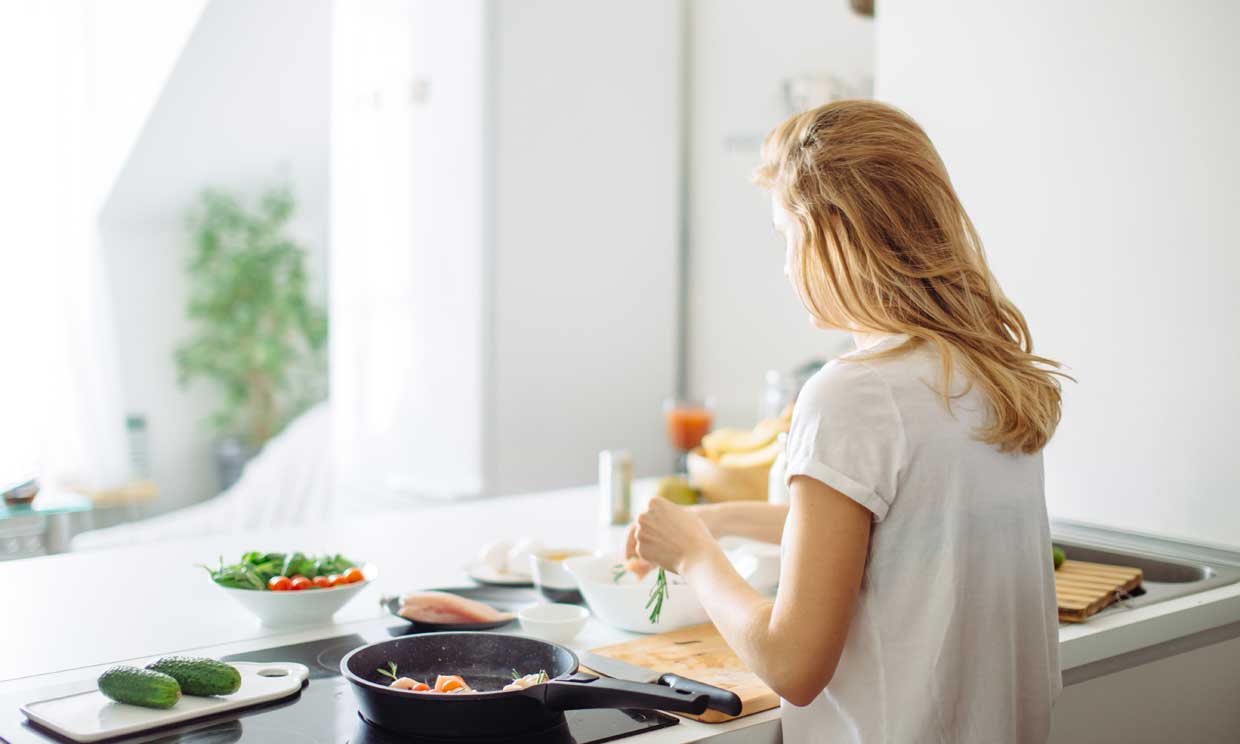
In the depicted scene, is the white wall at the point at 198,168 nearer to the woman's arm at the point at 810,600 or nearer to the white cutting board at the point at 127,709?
the white cutting board at the point at 127,709

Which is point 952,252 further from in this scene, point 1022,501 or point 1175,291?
point 1175,291

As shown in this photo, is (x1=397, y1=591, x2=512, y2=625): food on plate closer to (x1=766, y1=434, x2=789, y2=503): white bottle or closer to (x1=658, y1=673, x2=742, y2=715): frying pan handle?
(x1=658, y1=673, x2=742, y2=715): frying pan handle

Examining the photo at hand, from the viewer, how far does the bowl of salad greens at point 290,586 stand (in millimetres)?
1412

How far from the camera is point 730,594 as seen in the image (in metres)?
1.16

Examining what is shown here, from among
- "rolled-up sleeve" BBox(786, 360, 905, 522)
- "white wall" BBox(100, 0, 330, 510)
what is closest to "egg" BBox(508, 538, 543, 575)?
"rolled-up sleeve" BBox(786, 360, 905, 522)

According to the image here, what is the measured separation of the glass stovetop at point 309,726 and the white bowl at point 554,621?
0.21 metres

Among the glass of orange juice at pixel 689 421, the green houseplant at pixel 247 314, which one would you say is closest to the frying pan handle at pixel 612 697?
the glass of orange juice at pixel 689 421

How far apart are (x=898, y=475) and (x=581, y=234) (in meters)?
2.45

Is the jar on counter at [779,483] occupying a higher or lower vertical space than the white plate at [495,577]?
higher

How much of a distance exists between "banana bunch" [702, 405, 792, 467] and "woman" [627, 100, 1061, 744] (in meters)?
0.88

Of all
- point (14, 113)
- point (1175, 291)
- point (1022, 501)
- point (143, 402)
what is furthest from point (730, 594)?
point (143, 402)

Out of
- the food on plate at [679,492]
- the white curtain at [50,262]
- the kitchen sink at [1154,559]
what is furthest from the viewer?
the white curtain at [50,262]

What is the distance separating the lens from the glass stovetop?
3.51ft

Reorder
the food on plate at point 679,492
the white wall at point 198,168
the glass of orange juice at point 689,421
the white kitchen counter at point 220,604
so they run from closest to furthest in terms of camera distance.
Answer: the white kitchen counter at point 220,604
the food on plate at point 679,492
the glass of orange juice at point 689,421
the white wall at point 198,168
